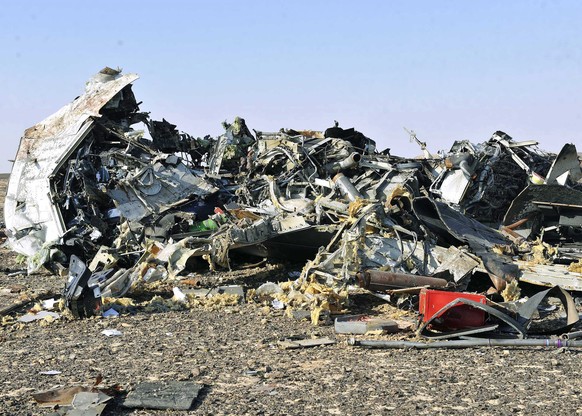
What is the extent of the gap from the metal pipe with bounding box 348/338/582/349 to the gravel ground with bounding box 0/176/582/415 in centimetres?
7

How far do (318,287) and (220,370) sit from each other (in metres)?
2.37

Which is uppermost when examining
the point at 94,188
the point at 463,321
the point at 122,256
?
the point at 94,188

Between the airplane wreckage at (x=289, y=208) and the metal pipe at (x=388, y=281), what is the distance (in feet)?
0.06

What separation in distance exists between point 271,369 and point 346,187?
4981 millimetres

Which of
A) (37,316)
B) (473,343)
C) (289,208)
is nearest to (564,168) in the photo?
(289,208)

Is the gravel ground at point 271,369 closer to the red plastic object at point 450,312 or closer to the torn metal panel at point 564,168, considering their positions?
the red plastic object at point 450,312

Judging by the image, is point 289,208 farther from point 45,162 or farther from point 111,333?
point 45,162

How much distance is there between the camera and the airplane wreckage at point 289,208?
25.3ft

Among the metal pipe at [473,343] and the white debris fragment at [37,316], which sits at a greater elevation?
the white debris fragment at [37,316]

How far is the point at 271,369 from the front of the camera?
527cm

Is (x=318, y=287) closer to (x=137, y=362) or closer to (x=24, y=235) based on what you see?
(x=137, y=362)

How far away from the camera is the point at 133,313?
24.2ft

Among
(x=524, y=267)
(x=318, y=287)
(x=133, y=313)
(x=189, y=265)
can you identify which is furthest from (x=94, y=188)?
(x=524, y=267)

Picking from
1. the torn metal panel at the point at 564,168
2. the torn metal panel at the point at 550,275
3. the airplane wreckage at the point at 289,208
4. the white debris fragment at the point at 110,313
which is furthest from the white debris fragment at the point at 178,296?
the torn metal panel at the point at 564,168
